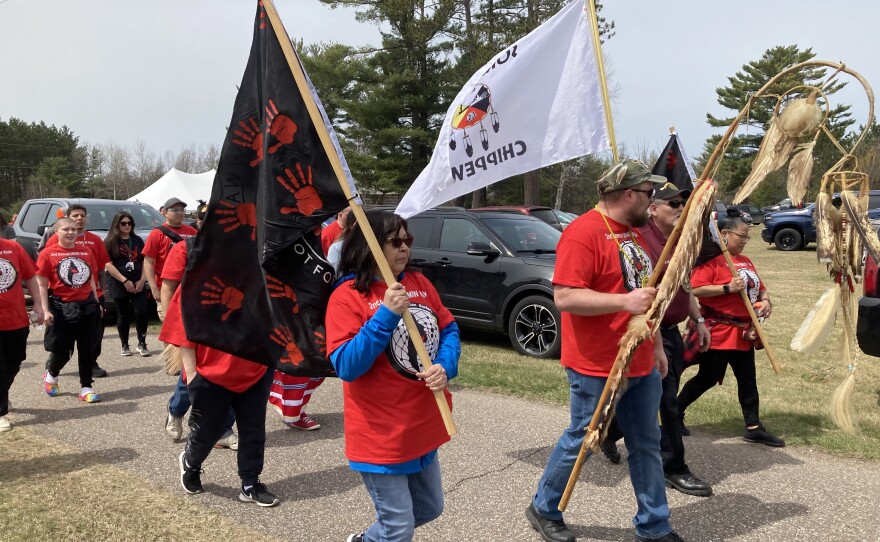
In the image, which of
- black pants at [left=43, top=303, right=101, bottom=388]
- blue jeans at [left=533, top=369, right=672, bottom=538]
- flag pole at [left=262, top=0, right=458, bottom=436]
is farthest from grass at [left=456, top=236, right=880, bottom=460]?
black pants at [left=43, top=303, right=101, bottom=388]

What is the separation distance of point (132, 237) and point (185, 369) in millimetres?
5159

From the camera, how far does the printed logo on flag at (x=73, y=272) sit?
21.7 ft

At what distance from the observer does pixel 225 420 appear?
423 centimetres

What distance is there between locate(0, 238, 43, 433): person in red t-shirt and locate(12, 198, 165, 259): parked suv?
550 cm

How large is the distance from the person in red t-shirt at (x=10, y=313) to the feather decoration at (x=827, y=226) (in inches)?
226

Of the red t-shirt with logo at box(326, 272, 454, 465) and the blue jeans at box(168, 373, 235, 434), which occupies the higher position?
the red t-shirt with logo at box(326, 272, 454, 465)

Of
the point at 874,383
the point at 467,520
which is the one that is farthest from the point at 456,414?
the point at 874,383

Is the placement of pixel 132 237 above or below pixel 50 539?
above

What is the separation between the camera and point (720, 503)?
4.15m

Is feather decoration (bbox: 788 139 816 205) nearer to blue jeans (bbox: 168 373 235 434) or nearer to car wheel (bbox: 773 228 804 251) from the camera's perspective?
blue jeans (bbox: 168 373 235 434)

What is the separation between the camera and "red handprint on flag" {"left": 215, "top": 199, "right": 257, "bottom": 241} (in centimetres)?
338

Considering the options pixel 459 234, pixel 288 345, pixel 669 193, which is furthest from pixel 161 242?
pixel 669 193

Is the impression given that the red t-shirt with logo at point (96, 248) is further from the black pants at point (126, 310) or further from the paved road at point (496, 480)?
the black pants at point (126, 310)

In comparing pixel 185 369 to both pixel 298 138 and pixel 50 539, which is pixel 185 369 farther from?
pixel 298 138
